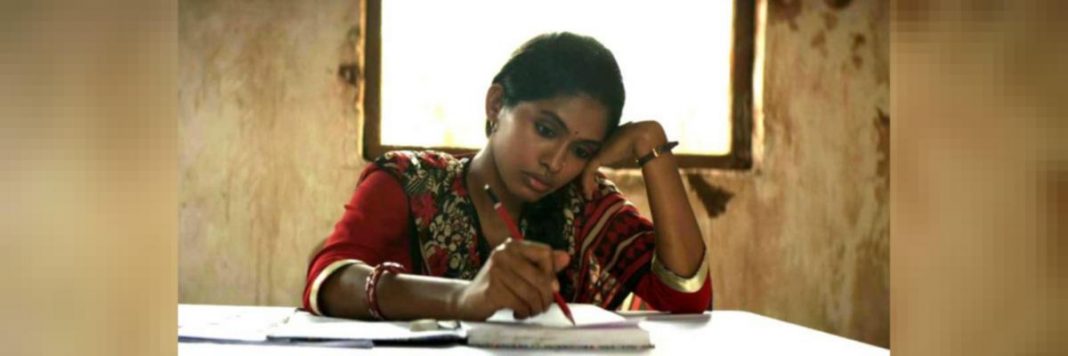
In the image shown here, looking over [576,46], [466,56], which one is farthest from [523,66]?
[466,56]

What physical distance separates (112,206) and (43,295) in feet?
0.08

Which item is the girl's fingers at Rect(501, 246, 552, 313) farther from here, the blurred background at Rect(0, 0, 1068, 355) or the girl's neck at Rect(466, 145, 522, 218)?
the blurred background at Rect(0, 0, 1068, 355)

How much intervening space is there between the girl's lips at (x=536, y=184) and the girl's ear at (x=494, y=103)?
9 centimetres

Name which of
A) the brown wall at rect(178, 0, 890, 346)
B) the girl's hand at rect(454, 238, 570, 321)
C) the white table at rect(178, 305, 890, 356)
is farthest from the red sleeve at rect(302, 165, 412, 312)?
the brown wall at rect(178, 0, 890, 346)

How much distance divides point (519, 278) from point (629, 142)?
0.37m

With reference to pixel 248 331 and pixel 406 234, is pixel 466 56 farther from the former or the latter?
pixel 248 331

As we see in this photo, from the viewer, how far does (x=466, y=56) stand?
1919 mm

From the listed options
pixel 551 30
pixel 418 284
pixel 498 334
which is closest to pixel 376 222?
pixel 418 284

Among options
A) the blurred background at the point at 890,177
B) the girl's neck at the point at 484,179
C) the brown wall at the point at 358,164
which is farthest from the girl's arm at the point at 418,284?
the blurred background at the point at 890,177

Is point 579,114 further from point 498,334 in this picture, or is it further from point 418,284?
point 498,334

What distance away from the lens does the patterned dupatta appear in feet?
4.54

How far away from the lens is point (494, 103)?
1466 mm

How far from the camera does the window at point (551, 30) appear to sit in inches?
74.7

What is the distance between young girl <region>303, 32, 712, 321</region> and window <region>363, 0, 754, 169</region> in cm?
41
